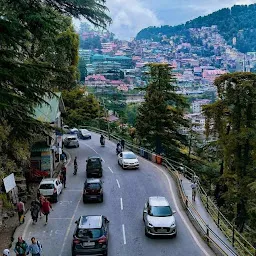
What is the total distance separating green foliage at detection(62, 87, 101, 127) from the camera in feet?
191

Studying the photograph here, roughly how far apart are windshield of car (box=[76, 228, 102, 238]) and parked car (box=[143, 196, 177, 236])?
364 centimetres

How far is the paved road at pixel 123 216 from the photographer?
20.4 meters

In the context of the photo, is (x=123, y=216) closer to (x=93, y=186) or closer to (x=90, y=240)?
(x=93, y=186)

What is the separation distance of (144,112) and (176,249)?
31980 mm

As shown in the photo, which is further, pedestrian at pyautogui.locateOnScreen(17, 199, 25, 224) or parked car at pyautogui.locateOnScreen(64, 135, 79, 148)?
parked car at pyautogui.locateOnScreen(64, 135, 79, 148)

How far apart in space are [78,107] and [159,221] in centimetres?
3944

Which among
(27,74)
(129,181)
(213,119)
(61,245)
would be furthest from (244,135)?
(27,74)

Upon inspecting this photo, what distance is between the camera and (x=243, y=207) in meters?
36.0

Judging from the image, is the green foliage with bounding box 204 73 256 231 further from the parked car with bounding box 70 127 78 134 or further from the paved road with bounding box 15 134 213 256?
the parked car with bounding box 70 127 78 134

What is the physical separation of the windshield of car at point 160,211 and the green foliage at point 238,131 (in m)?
12.4

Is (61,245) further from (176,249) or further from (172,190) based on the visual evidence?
(172,190)

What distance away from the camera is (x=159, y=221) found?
21797mm

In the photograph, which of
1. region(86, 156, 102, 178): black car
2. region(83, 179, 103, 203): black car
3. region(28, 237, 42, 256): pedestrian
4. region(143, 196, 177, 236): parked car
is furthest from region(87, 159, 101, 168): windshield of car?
region(28, 237, 42, 256): pedestrian

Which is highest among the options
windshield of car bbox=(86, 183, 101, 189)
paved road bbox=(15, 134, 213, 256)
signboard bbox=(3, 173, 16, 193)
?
signboard bbox=(3, 173, 16, 193)
